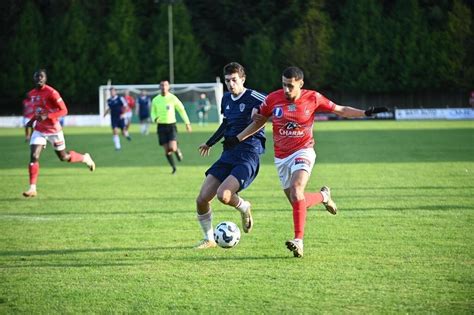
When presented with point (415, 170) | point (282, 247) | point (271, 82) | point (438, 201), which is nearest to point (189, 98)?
point (271, 82)

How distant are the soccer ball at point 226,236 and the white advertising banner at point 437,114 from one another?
4744 centimetres

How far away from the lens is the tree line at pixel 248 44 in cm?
6275

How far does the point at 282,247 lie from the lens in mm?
8461

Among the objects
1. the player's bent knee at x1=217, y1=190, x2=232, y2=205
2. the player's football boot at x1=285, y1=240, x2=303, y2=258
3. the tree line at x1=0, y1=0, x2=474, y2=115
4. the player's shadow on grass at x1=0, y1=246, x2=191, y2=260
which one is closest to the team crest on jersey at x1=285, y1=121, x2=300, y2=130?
the player's bent knee at x1=217, y1=190, x2=232, y2=205

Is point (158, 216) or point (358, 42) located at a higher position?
point (358, 42)

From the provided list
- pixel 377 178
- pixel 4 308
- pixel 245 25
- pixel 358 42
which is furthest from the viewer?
pixel 245 25

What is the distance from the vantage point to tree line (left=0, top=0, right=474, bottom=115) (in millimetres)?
62750

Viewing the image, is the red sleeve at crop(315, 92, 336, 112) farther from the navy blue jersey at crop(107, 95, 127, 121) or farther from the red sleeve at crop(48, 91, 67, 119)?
the navy blue jersey at crop(107, 95, 127, 121)

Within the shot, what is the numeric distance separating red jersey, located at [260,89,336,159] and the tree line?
55524 millimetres

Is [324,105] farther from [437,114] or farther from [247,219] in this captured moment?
[437,114]

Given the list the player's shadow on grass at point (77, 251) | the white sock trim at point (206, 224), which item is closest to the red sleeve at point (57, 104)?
the player's shadow on grass at point (77, 251)

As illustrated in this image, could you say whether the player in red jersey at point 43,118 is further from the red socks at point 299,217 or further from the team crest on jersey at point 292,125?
the red socks at point 299,217

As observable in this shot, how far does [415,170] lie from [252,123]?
32.0 ft

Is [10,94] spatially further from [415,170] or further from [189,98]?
[415,170]
